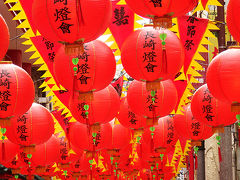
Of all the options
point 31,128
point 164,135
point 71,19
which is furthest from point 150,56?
point 164,135

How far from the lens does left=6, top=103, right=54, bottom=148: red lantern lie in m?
9.25

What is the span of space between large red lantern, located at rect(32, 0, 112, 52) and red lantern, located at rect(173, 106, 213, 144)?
5.29 metres

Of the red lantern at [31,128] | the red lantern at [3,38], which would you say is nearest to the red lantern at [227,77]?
the red lantern at [3,38]

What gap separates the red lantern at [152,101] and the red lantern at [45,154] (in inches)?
132

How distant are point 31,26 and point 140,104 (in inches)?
101

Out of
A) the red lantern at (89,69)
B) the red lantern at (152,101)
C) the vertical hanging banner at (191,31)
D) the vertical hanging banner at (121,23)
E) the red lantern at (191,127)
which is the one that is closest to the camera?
the red lantern at (89,69)

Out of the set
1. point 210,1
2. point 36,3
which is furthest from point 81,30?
point 210,1

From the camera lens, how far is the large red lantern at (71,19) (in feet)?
18.7

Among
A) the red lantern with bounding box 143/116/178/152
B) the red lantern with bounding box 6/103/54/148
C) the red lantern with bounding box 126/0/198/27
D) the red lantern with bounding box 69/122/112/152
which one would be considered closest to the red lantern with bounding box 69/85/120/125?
the red lantern with bounding box 6/103/54/148

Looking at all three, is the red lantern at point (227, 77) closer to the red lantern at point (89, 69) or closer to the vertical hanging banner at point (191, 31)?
the vertical hanging banner at point (191, 31)

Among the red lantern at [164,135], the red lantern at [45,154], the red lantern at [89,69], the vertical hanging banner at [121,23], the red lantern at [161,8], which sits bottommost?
the red lantern at [45,154]

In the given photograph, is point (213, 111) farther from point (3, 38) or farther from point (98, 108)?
point (3, 38)

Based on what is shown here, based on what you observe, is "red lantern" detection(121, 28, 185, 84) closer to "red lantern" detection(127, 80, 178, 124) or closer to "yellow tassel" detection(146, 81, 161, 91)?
"yellow tassel" detection(146, 81, 161, 91)

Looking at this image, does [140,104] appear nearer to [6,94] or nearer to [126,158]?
[6,94]
